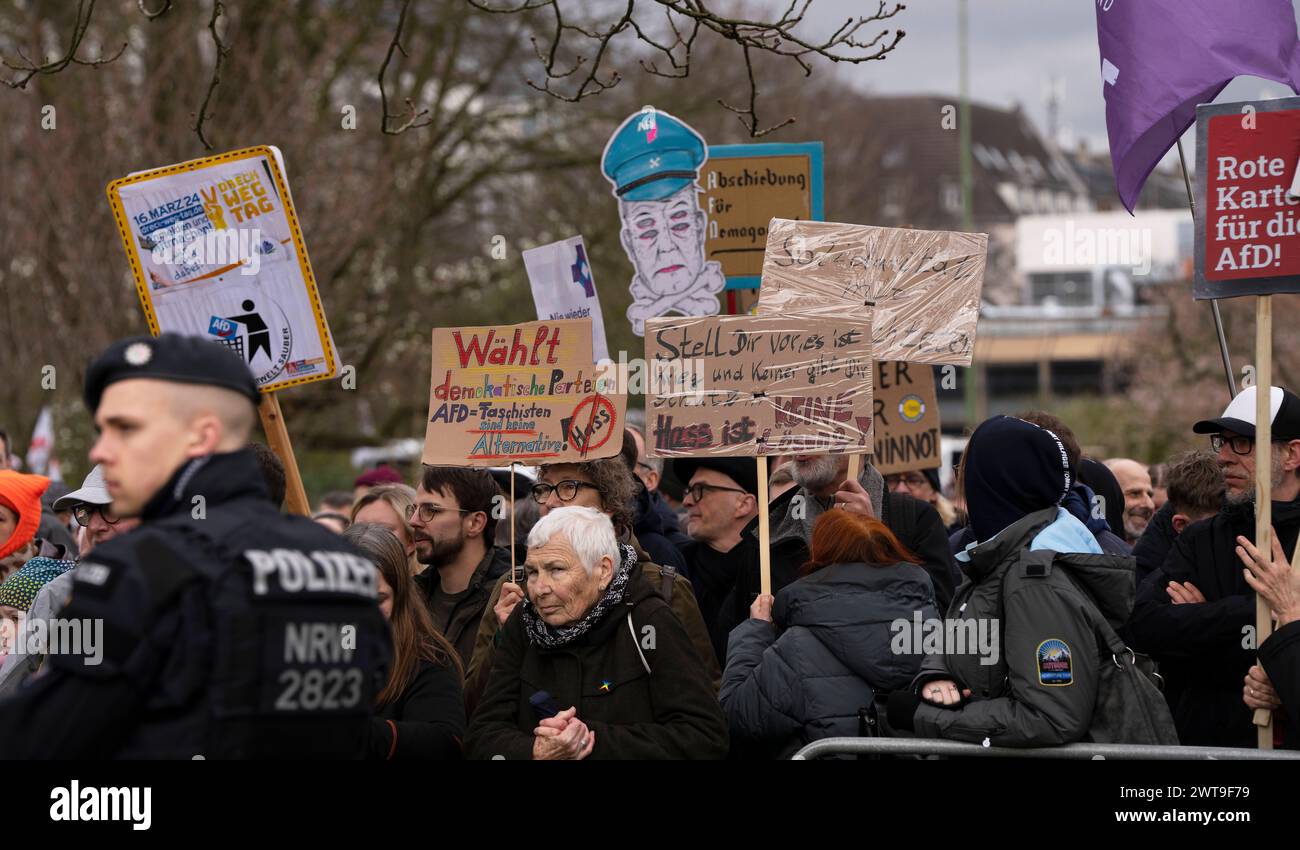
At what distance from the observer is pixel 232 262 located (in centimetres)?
630

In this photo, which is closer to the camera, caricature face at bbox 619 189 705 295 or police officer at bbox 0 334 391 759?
police officer at bbox 0 334 391 759

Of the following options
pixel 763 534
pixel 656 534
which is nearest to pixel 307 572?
pixel 763 534

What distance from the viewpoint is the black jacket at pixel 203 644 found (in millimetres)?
3098

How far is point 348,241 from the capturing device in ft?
53.4

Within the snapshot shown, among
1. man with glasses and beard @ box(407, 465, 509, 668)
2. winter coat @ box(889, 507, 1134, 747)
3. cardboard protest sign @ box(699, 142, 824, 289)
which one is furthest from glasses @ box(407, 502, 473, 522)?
winter coat @ box(889, 507, 1134, 747)

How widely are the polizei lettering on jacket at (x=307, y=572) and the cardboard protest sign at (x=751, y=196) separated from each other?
4.38 meters

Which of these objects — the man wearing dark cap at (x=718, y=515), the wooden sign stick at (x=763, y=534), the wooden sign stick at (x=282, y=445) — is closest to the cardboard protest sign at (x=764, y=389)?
the wooden sign stick at (x=763, y=534)

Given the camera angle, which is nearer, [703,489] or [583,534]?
[583,534]

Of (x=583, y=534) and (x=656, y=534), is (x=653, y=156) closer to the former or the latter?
(x=656, y=534)

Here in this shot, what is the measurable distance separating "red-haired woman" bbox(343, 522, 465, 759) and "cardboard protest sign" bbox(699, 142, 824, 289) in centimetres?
277

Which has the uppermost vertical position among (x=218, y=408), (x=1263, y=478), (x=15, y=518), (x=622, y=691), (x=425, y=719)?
(x=218, y=408)

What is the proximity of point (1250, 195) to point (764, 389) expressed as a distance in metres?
1.75

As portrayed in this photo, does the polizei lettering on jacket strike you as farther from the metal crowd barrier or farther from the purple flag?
the purple flag

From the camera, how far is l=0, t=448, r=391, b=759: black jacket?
10.2 ft
